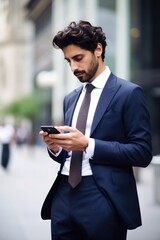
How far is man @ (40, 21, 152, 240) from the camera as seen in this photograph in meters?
2.35

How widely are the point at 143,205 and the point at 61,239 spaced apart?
4.39 meters

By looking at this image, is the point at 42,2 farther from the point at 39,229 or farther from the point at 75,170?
the point at 75,170

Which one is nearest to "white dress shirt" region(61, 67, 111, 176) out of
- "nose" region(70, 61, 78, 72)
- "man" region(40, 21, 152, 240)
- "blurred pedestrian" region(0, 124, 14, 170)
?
"man" region(40, 21, 152, 240)

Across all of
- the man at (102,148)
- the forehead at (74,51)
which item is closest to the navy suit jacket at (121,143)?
the man at (102,148)

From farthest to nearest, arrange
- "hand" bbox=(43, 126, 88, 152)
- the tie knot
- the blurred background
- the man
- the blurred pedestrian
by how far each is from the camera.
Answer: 1. the blurred pedestrian
2. the blurred background
3. the tie knot
4. the man
5. "hand" bbox=(43, 126, 88, 152)

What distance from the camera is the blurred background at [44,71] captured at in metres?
6.01

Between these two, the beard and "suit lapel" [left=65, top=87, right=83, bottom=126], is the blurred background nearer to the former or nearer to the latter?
"suit lapel" [left=65, top=87, right=83, bottom=126]

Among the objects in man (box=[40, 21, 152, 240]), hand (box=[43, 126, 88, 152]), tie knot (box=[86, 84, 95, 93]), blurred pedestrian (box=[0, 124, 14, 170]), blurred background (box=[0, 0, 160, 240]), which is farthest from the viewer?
blurred pedestrian (box=[0, 124, 14, 170])

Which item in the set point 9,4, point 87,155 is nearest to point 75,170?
point 87,155

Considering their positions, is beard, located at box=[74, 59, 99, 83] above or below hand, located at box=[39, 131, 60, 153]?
above

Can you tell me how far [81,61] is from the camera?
239 centimetres

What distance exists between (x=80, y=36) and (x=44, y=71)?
12.4m

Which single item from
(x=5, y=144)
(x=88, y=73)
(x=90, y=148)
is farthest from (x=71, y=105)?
(x=5, y=144)

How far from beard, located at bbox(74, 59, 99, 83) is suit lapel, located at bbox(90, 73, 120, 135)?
3.4 inches
